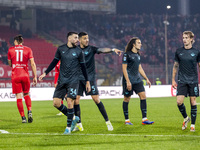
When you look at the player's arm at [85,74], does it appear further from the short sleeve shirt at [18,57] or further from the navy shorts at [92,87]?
the short sleeve shirt at [18,57]

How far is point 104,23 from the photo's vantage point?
4181cm

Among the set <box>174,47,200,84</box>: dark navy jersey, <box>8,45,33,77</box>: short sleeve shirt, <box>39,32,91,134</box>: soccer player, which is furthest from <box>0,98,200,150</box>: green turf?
Answer: <box>8,45,33,77</box>: short sleeve shirt

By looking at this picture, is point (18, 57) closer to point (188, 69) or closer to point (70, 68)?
point (70, 68)

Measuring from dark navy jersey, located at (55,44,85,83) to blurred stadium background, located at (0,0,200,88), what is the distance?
26505 mm

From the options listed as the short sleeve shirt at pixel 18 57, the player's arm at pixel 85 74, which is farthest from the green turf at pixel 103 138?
the short sleeve shirt at pixel 18 57

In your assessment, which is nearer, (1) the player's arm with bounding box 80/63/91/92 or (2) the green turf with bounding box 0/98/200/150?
(2) the green turf with bounding box 0/98/200/150

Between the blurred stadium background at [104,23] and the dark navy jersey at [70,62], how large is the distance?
2650 centimetres

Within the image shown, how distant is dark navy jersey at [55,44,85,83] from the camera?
7.69 metres

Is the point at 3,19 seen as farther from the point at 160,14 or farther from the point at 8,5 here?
the point at 160,14

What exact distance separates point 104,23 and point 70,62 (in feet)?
113


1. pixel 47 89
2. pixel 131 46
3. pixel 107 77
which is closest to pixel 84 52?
pixel 131 46

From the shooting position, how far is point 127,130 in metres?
8.43

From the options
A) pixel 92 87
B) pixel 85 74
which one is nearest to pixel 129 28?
pixel 92 87

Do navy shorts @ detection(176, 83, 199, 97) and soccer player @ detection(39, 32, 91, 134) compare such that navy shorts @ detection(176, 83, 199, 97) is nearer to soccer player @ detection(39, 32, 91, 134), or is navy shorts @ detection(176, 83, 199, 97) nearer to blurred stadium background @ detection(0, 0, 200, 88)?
soccer player @ detection(39, 32, 91, 134)
